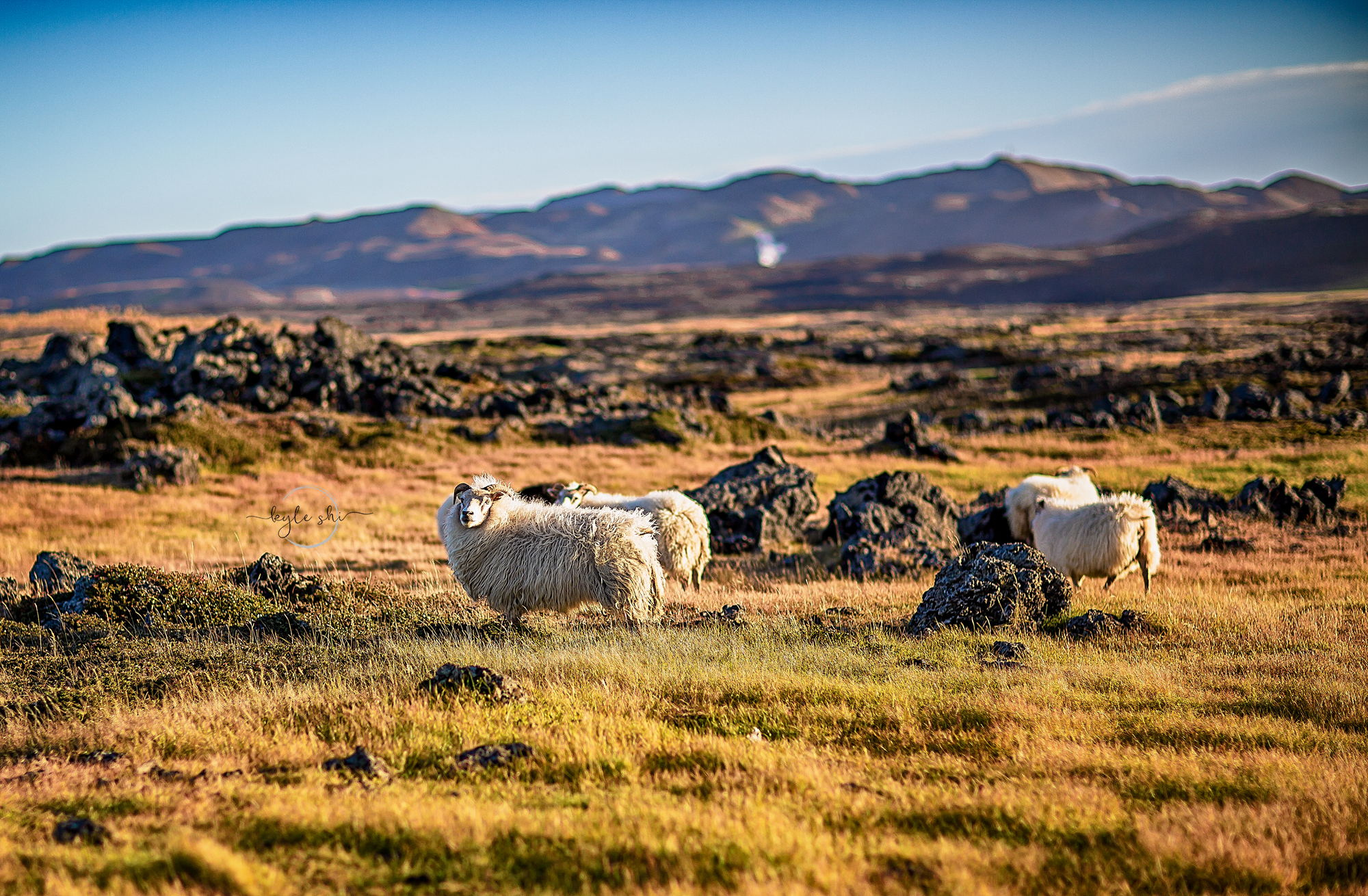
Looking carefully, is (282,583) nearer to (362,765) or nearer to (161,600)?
(161,600)

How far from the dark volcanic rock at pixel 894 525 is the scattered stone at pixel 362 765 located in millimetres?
11057

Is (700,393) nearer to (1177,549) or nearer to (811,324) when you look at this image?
(1177,549)

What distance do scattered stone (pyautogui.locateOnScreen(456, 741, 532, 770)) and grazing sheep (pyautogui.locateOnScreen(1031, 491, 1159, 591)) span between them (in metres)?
10.5

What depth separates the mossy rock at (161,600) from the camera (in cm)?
1259

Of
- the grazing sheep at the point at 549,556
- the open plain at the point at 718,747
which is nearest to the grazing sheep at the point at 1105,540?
the open plain at the point at 718,747

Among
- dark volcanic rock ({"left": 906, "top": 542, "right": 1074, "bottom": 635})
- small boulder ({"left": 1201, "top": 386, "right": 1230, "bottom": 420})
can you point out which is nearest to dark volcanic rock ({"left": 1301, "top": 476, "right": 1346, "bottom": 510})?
dark volcanic rock ({"left": 906, "top": 542, "right": 1074, "bottom": 635})

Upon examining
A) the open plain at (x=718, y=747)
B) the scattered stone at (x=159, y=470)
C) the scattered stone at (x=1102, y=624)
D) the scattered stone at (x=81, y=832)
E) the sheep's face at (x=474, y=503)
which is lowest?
the scattered stone at (x=1102, y=624)

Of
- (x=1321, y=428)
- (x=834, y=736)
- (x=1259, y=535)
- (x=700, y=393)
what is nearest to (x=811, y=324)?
(x=700, y=393)

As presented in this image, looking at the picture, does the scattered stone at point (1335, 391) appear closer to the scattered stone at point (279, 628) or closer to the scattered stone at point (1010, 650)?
the scattered stone at point (1010, 650)

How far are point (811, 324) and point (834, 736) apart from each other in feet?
492

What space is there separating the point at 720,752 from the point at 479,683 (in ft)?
8.80

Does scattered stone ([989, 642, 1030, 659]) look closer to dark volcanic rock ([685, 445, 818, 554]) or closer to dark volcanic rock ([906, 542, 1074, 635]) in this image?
dark volcanic rock ([906, 542, 1074, 635])

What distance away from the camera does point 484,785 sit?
7.14m

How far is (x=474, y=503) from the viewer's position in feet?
40.6
